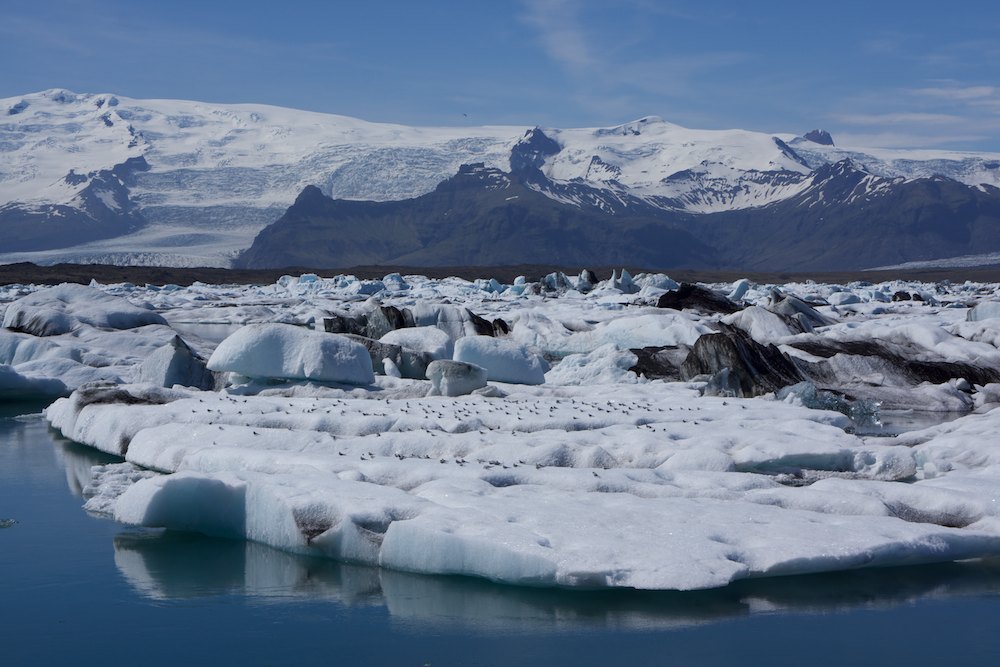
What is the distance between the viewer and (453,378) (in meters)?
14.7

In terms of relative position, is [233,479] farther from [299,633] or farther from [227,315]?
[227,315]

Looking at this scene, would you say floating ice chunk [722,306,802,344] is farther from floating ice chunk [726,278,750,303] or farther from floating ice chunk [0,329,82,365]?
floating ice chunk [726,278,750,303]

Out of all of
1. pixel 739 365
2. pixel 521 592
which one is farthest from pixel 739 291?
pixel 521 592

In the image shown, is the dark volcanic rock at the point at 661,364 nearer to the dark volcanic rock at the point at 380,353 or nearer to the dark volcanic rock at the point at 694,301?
the dark volcanic rock at the point at 380,353

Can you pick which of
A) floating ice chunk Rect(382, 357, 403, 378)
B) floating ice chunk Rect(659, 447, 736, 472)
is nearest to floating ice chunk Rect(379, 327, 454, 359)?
floating ice chunk Rect(382, 357, 403, 378)

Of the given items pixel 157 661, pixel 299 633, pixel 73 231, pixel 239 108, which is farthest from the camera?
pixel 239 108

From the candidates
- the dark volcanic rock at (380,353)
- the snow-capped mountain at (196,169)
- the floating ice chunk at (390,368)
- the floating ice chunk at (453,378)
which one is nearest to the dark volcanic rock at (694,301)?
the dark volcanic rock at (380,353)

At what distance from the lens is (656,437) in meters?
10.9

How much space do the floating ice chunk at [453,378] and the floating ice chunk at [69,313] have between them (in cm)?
923

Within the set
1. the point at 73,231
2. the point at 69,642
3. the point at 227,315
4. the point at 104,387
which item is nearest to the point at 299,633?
the point at 69,642

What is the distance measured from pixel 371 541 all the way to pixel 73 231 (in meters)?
165

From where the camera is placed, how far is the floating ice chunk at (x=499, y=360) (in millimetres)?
16844

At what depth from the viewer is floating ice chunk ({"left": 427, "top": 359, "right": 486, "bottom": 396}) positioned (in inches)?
574

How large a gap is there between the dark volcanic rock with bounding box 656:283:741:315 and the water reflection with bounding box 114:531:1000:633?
22479 mm
